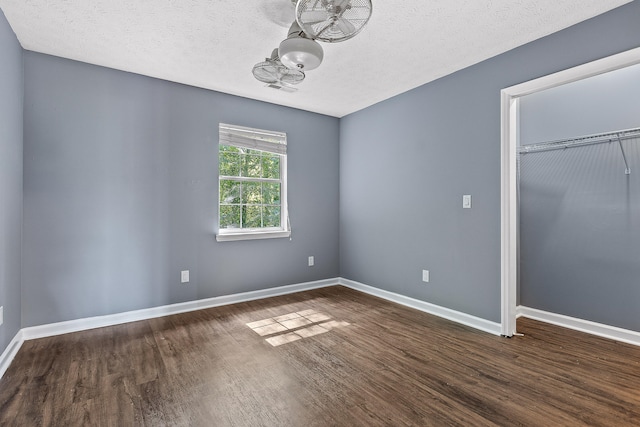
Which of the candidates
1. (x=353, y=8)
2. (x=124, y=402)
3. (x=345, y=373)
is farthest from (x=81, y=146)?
(x=345, y=373)

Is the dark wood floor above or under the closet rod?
under

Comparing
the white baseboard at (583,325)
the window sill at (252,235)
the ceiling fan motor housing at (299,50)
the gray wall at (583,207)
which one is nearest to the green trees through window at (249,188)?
the window sill at (252,235)

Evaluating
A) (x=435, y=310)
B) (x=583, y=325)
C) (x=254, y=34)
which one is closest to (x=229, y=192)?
(x=254, y=34)

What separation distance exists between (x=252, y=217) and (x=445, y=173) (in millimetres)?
2321

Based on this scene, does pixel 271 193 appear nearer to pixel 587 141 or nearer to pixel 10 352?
pixel 10 352

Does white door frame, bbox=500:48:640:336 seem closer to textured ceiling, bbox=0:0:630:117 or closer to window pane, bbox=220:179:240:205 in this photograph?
textured ceiling, bbox=0:0:630:117

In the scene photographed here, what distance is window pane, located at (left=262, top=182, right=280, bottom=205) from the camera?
13.4ft

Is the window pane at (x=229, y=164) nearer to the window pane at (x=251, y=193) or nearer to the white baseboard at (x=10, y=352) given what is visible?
the window pane at (x=251, y=193)

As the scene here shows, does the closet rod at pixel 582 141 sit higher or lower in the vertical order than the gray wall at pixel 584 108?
lower

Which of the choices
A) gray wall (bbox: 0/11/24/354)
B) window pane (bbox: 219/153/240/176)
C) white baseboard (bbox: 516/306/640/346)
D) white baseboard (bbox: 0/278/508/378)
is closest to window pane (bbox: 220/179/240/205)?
window pane (bbox: 219/153/240/176)

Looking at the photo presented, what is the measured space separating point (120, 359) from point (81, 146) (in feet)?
6.33

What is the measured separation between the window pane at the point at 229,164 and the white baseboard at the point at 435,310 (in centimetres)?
219

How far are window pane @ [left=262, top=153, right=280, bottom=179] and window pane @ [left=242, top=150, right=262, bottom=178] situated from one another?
7cm

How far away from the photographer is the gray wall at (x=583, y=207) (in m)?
2.69
